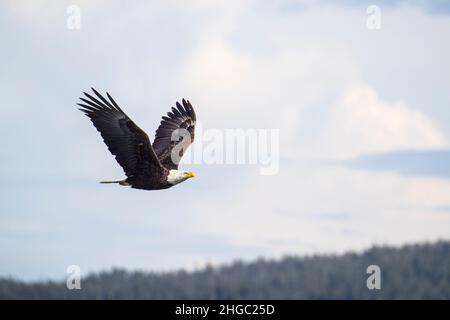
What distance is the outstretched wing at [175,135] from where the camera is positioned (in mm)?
20891

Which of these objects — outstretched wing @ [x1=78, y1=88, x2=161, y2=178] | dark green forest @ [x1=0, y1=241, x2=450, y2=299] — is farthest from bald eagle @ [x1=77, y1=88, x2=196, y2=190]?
dark green forest @ [x1=0, y1=241, x2=450, y2=299]

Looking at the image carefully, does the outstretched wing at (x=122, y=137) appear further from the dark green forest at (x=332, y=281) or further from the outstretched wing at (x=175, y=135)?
the dark green forest at (x=332, y=281)

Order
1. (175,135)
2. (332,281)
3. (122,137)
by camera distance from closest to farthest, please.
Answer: (122,137) < (175,135) < (332,281)

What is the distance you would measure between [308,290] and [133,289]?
1213cm

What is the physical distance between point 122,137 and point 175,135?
282 cm

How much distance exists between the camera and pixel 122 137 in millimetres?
19109

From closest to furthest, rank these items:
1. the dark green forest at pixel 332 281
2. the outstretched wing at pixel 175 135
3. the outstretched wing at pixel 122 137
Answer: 1. the outstretched wing at pixel 122 137
2. the outstretched wing at pixel 175 135
3. the dark green forest at pixel 332 281

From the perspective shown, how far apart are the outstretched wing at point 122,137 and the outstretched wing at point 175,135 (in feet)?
3.89

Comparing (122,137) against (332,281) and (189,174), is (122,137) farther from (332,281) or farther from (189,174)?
(332,281)

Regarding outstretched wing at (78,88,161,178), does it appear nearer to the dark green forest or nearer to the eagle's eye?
the eagle's eye

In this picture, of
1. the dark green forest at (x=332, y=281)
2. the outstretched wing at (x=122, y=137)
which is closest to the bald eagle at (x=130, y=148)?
the outstretched wing at (x=122, y=137)

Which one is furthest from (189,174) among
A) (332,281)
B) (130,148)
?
(332,281)

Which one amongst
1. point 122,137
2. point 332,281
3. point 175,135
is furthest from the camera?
point 332,281
